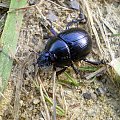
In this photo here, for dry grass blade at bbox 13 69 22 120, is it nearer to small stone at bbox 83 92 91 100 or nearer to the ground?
the ground

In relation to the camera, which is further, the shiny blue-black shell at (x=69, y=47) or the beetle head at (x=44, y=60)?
the shiny blue-black shell at (x=69, y=47)

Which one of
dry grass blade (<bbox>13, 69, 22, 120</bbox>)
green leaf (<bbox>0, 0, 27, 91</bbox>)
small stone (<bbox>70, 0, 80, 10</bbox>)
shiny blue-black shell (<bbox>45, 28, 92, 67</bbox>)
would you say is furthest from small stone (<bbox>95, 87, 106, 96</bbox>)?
small stone (<bbox>70, 0, 80, 10</bbox>)

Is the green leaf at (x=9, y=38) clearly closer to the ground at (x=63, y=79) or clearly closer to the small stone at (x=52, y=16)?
the ground at (x=63, y=79)

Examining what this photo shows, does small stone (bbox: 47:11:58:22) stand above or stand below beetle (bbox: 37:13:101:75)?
above

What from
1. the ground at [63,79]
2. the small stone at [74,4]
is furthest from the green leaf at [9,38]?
the small stone at [74,4]

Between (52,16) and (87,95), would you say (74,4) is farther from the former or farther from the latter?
(87,95)

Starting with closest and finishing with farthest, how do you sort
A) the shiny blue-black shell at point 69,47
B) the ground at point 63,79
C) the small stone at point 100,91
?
the ground at point 63,79 < the small stone at point 100,91 < the shiny blue-black shell at point 69,47
